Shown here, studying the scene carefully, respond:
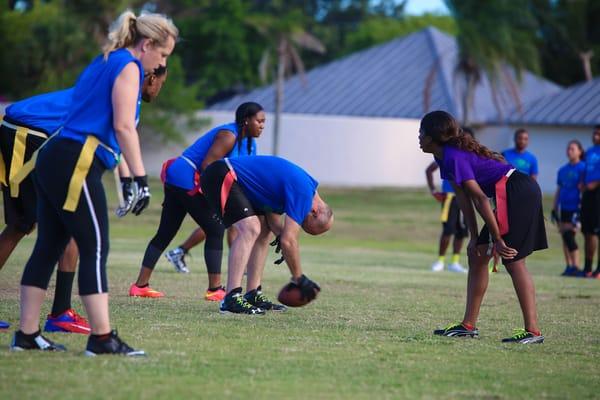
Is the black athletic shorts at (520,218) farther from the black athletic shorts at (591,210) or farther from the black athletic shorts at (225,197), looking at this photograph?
the black athletic shorts at (591,210)

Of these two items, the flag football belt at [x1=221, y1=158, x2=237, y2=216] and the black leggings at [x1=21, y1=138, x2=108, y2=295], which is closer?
the black leggings at [x1=21, y1=138, x2=108, y2=295]

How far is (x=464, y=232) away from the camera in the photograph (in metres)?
18.3

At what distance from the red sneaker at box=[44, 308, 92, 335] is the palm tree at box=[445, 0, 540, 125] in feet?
121

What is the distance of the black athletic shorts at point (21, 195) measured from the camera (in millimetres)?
8789

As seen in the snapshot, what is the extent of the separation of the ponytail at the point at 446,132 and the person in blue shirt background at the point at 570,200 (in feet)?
34.5

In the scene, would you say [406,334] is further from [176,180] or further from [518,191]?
Result: [176,180]

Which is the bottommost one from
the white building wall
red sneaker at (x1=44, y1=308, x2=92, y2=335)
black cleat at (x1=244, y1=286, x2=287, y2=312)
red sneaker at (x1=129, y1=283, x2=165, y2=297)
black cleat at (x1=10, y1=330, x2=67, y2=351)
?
the white building wall

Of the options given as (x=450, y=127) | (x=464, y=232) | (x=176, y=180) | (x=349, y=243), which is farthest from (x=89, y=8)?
(x=450, y=127)

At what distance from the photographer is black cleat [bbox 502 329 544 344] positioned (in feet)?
27.8

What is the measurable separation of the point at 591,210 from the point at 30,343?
13048mm

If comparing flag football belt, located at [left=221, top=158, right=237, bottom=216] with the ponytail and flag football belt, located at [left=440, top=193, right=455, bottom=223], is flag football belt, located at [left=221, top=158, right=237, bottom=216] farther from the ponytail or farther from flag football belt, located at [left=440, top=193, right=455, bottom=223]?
flag football belt, located at [left=440, top=193, right=455, bottom=223]

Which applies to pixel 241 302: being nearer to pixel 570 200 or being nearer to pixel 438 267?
pixel 438 267

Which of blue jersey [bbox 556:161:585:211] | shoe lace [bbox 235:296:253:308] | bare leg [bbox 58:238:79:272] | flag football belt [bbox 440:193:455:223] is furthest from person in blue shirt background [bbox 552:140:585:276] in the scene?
bare leg [bbox 58:238:79:272]

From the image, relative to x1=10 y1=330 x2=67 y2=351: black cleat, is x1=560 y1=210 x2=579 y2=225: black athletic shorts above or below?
below
